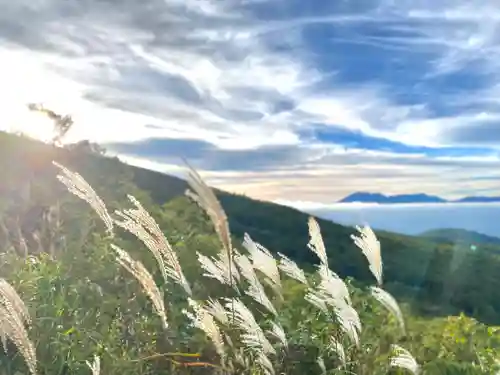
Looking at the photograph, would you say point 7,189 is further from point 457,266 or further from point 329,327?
point 457,266

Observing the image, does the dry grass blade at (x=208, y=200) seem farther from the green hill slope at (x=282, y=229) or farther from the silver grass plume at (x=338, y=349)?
the green hill slope at (x=282, y=229)

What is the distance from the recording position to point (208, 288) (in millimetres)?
3613

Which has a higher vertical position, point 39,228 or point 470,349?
point 39,228

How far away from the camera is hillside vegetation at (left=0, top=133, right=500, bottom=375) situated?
2582 mm

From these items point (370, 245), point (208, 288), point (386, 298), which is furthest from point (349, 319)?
point (208, 288)

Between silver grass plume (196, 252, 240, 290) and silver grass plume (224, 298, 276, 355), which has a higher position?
silver grass plume (196, 252, 240, 290)

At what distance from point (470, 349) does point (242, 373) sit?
86 cm

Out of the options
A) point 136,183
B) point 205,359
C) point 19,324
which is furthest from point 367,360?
point 136,183

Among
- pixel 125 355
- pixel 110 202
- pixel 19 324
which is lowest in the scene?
pixel 125 355

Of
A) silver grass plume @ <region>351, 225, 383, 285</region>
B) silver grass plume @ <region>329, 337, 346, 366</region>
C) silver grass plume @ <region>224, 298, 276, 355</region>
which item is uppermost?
silver grass plume @ <region>351, 225, 383, 285</region>

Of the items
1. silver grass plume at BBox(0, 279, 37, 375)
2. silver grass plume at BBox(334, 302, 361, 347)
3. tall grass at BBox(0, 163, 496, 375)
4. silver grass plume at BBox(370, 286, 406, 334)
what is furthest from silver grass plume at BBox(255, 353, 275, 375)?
silver grass plume at BBox(0, 279, 37, 375)

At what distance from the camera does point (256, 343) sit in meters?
2.50

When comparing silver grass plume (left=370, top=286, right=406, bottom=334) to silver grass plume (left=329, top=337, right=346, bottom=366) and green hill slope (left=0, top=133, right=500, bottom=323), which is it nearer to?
silver grass plume (left=329, top=337, right=346, bottom=366)

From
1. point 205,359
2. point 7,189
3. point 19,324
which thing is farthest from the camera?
point 7,189
